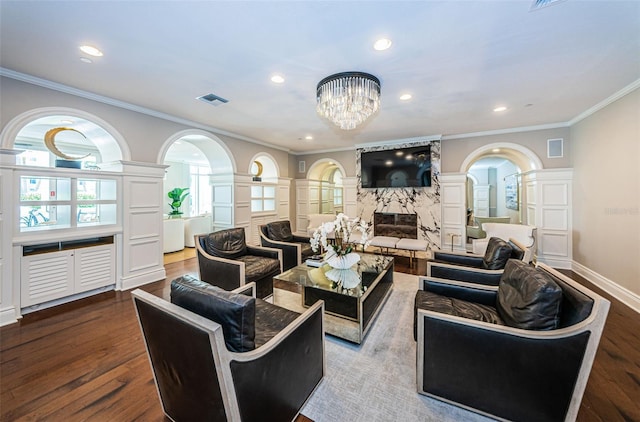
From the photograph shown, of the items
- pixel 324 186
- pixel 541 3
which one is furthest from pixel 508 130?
pixel 324 186

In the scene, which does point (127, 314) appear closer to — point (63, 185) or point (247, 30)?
point (63, 185)

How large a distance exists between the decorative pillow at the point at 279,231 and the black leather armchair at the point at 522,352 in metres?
3.29

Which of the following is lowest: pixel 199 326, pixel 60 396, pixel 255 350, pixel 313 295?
pixel 60 396

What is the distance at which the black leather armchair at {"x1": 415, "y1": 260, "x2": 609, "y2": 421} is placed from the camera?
1291mm

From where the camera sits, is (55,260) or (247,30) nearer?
(247,30)

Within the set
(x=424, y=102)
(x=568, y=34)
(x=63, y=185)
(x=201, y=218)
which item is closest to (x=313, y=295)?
(x=424, y=102)

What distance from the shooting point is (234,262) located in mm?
3025

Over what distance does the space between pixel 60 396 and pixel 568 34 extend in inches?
188

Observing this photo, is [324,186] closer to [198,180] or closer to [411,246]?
[198,180]

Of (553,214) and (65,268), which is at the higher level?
(553,214)

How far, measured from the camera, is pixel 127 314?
113 inches

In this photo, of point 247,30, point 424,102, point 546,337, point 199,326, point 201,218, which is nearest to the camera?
point 199,326

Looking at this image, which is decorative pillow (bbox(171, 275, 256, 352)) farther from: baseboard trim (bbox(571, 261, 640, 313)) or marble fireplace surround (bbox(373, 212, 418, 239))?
marble fireplace surround (bbox(373, 212, 418, 239))

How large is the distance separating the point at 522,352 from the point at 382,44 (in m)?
2.48
